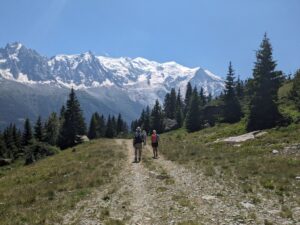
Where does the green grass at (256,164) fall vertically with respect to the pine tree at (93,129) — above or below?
below

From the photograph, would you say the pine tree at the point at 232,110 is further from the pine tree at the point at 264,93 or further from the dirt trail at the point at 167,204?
the dirt trail at the point at 167,204

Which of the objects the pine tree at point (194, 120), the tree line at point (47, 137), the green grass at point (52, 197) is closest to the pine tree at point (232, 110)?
the pine tree at point (194, 120)

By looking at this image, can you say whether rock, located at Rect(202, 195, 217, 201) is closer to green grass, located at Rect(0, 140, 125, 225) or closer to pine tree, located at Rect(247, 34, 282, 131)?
green grass, located at Rect(0, 140, 125, 225)

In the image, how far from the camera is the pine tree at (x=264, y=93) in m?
48.6

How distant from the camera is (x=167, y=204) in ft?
56.7

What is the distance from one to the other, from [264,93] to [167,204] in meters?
36.0

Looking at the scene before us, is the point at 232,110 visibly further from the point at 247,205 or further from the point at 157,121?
the point at 247,205

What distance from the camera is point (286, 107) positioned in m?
53.4

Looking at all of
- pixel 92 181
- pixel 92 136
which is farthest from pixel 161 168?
pixel 92 136

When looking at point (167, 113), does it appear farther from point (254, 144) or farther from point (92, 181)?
point (92, 181)

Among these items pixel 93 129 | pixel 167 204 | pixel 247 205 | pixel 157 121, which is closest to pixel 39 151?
pixel 167 204

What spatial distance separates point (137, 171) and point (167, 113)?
133894 millimetres

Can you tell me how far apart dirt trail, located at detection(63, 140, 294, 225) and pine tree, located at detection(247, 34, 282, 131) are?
27307 millimetres

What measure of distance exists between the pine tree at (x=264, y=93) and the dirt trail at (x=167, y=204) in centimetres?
2731
